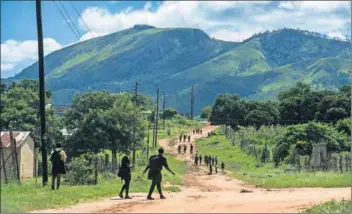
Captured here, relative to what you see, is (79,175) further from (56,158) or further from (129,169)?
(129,169)

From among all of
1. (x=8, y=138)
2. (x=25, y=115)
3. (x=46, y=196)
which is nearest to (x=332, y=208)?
(x=46, y=196)

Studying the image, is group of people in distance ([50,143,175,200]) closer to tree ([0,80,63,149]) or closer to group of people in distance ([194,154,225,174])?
group of people in distance ([194,154,225,174])

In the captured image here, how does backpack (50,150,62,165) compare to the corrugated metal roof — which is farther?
the corrugated metal roof

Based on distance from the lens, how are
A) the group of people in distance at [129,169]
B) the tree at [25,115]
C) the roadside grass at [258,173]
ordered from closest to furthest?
the group of people in distance at [129,169] → the roadside grass at [258,173] → the tree at [25,115]

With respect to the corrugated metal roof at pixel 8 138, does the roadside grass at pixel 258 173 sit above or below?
below

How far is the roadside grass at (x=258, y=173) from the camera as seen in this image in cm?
3067

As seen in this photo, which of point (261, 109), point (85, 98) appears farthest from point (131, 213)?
point (261, 109)

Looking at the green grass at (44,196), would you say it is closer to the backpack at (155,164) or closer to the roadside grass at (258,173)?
the backpack at (155,164)

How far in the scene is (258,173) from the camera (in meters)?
43.4

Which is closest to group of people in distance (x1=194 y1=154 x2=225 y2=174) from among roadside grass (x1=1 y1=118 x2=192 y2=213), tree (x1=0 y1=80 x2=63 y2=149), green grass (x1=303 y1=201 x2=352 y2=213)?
tree (x1=0 y1=80 x2=63 y2=149)

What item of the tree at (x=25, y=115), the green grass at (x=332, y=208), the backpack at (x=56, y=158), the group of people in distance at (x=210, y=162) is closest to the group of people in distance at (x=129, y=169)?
the backpack at (x=56, y=158)

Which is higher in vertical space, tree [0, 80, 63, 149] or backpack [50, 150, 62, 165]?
tree [0, 80, 63, 149]

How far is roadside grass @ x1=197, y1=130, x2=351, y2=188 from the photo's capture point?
3067 centimetres

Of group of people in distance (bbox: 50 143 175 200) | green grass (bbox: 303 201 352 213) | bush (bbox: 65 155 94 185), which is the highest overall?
group of people in distance (bbox: 50 143 175 200)
